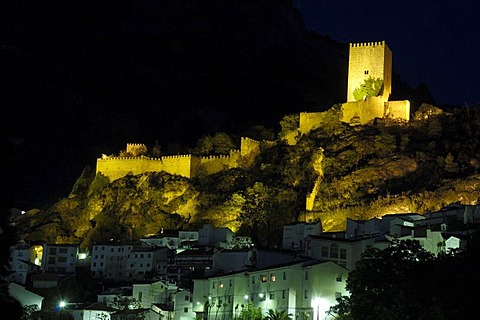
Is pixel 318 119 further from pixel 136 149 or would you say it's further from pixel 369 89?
pixel 136 149

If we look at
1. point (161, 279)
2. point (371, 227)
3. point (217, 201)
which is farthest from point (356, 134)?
point (161, 279)

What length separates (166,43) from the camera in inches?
5320

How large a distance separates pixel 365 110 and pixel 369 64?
7015mm

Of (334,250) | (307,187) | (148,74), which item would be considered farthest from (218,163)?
(148,74)

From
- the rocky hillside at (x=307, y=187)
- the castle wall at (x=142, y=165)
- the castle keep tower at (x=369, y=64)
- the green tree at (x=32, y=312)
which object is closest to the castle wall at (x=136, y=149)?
the castle wall at (x=142, y=165)

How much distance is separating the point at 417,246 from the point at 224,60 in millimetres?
100638

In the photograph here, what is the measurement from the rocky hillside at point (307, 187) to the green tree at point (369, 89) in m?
4.63

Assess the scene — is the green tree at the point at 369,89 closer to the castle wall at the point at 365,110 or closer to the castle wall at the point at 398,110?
the castle wall at the point at 365,110

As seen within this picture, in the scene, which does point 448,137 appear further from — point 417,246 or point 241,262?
point 417,246

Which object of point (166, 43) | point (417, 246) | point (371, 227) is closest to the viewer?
point (417, 246)

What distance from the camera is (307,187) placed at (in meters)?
64.2

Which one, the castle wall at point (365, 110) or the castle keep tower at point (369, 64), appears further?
the castle keep tower at point (369, 64)

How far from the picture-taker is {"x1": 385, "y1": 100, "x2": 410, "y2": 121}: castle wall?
69.2m

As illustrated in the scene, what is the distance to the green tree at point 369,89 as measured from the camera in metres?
74.1
